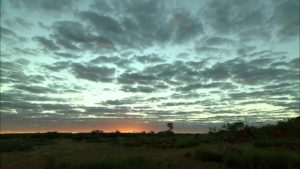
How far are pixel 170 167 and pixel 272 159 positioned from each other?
5096mm

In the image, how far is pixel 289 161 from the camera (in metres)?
16.7

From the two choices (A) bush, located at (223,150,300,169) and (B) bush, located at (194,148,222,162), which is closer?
(A) bush, located at (223,150,300,169)

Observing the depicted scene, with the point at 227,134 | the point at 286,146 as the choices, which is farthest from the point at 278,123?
the point at 286,146

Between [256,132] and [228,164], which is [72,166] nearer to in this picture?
[228,164]

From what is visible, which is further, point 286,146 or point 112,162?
point 286,146

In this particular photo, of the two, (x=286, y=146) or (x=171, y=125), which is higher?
(x=171, y=125)

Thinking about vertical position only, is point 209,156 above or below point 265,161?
above

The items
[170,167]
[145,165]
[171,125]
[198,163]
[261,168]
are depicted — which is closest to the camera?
[261,168]

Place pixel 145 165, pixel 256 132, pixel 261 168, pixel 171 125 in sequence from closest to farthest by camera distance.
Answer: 1. pixel 261 168
2. pixel 145 165
3. pixel 256 132
4. pixel 171 125

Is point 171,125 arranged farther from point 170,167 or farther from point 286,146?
point 170,167

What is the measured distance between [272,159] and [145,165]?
19.7 ft

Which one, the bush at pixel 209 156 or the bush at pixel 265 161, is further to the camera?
the bush at pixel 209 156

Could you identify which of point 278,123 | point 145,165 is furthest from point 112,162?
point 278,123

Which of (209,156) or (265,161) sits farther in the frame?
(209,156)
